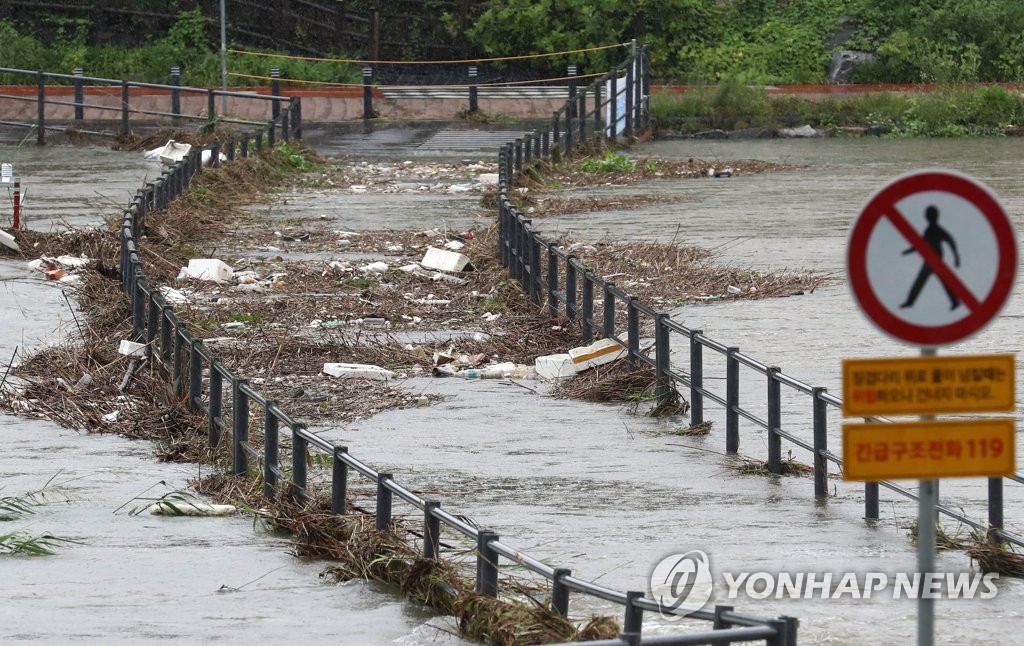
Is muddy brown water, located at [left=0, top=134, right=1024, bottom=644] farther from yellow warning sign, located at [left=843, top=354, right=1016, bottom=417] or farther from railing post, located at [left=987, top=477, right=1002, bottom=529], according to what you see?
yellow warning sign, located at [left=843, top=354, right=1016, bottom=417]

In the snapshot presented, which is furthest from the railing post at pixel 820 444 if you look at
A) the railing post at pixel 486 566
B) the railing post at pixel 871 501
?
the railing post at pixel 486 566

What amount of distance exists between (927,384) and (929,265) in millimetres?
383

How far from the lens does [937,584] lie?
8.29 meters

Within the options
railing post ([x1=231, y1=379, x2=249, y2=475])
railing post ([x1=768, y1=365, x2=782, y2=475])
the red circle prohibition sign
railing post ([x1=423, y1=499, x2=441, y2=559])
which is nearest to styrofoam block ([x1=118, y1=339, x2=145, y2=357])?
railing post ([x1=231, y1=379, x2=249, y2=475])

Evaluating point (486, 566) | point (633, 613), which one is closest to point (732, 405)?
point (486, 566)

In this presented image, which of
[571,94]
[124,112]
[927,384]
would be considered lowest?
[124,112]

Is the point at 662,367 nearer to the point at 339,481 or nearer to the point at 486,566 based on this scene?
the point at 339,481

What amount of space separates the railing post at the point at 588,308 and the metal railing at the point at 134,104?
66.1ft

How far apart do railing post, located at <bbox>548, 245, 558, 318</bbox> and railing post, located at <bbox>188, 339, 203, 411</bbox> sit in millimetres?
5005

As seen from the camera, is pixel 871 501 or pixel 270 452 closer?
pixel 871 501

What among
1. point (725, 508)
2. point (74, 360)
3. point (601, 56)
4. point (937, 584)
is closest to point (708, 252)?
point (74, 360)

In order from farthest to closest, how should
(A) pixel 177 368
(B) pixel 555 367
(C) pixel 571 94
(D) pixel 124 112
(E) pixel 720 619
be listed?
(C) pixel 571 94, (D) pixel 124 112, (B) pixel 555 367, (A) pixel 177 368, (E) pixel 720 619

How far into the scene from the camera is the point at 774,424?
1169 cm

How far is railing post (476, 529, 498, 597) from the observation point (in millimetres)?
7133
